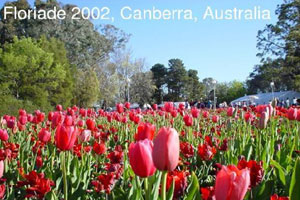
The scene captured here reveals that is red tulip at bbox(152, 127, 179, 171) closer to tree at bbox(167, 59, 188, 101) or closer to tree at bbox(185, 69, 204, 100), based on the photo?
tree at bbox(167, 59, 188, 101)

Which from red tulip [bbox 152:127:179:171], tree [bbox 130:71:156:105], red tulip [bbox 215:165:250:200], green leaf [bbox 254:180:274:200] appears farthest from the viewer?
tree [bbox 130:71:156:105]

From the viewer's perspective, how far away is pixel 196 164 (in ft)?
8.55

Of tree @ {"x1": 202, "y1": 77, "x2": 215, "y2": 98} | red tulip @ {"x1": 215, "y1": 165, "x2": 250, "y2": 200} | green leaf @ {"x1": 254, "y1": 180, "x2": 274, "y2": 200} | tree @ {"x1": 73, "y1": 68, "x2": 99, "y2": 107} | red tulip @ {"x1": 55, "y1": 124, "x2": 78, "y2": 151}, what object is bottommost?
green leaf @ {"x1": 254, "y1": 180, "x2": 274, "y2": 200}

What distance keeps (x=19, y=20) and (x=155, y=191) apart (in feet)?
116

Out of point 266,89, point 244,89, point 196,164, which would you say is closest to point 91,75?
point 196,164

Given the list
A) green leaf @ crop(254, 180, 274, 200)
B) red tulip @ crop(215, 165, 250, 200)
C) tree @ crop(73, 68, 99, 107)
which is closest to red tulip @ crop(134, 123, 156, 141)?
green leaf @ crop(254, 180, 274, 200)

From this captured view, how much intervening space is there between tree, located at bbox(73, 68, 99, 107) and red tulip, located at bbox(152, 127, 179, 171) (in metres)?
32.5

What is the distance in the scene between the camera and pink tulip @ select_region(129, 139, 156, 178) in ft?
3.25

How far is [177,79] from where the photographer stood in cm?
7012

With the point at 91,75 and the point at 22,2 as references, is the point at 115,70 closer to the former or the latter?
the point at 91,75

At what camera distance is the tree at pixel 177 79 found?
69.2 m

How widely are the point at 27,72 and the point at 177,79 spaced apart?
46.5 metres

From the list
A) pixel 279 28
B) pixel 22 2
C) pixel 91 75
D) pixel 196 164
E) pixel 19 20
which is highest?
pixel 22 2

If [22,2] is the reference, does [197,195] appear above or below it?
below
